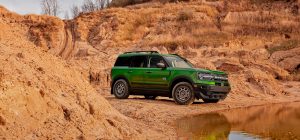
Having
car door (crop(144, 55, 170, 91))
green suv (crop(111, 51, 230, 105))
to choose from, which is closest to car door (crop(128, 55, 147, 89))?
green suv (crop(111, 51, 230, 105))

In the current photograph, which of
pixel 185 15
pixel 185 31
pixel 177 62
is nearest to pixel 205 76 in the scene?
pixel 177 62

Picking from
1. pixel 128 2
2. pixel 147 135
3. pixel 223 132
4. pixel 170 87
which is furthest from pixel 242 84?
pixel 128 2

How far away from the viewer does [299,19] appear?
5259 cm

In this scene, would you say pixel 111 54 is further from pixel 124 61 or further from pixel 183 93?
pixel 183 93

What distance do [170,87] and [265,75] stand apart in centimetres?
980

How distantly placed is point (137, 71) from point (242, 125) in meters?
6.40

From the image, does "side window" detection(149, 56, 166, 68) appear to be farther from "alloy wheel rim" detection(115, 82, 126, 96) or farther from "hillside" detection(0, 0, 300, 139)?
"hillside" detection(0, 0, 300, 139)

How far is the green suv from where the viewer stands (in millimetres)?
16844

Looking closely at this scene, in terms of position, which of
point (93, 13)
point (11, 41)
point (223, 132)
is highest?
point (93, 13)

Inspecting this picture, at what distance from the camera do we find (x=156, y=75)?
17719 mm

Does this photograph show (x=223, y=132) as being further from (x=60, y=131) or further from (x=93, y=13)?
(x=93, y=13)

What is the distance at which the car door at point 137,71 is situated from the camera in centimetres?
1827

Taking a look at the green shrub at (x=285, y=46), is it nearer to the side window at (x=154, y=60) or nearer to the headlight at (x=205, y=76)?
the side window at (x=154, y=60)

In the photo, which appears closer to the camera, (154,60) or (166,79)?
(166,79)
